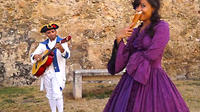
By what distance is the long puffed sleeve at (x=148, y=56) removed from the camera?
239 cm

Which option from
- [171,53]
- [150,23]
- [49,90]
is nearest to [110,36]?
[171,53]

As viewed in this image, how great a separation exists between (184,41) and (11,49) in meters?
4.77

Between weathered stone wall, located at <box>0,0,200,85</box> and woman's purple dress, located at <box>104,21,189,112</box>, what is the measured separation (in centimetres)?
543

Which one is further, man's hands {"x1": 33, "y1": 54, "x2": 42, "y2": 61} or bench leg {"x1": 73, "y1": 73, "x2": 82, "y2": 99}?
bench leg {"x1": 73, "y1": 73, "x2": 82, "y2": 99}

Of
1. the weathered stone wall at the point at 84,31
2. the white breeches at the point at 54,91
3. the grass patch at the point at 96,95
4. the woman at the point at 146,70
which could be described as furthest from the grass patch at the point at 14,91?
the woman at the point at 146,70

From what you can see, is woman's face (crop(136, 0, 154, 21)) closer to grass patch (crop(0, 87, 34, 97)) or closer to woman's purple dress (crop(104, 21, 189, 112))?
woman's purple dress (crop(104, 21, 189, 112))

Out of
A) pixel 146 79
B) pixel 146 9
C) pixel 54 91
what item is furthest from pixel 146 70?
pixel 54 91

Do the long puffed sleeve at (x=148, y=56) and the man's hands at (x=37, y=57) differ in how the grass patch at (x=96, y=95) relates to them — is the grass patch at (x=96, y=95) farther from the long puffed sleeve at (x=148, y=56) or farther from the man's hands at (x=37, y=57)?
the long puffed sleeve at (x=148, y=56)

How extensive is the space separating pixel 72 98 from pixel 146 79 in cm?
436

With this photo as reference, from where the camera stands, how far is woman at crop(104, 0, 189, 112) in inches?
95.7

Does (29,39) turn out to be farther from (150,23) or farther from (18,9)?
(150,23)

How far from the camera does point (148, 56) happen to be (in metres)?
2.42

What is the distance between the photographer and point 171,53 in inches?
337

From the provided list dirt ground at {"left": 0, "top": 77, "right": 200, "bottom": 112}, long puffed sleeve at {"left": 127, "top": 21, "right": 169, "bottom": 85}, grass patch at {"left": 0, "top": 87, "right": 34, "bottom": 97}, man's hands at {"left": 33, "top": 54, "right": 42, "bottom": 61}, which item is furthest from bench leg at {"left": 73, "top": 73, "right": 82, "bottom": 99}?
long puffed sleeve at {"left": 127, "top": 21, "right": 169, "bottom": 85}
